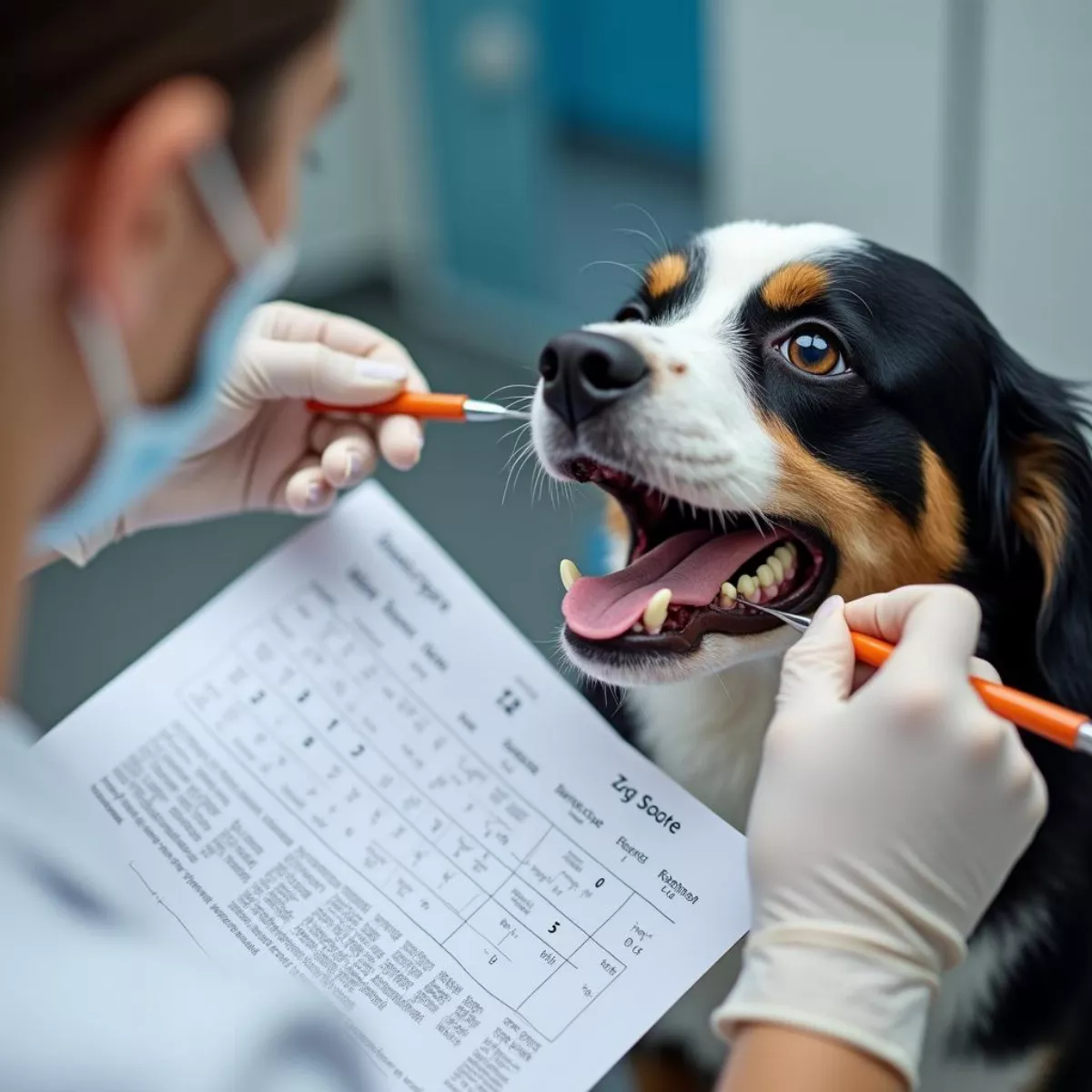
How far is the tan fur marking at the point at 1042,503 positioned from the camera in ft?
3.32

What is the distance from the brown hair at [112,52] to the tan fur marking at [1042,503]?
0.69 m

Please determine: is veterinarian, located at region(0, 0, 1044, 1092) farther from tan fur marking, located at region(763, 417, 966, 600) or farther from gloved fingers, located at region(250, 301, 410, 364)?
gloved fingers, located at region(250, 301, 410, 364)

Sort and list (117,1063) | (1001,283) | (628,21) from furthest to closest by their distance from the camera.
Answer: (628,21), (1001,283), (117,1063)

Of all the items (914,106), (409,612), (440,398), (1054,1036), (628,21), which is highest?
(440,398)

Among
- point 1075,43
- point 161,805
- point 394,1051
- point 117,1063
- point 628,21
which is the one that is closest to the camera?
point 117,1063

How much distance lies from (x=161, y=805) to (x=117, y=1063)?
1.40 feet

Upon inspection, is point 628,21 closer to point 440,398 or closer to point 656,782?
point 440,398

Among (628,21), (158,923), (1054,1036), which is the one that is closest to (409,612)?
(158,923)

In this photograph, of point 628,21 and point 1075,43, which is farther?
point 628,21

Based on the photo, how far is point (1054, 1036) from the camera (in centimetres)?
107

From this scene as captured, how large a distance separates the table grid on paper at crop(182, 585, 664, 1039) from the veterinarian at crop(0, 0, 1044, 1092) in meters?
0.16

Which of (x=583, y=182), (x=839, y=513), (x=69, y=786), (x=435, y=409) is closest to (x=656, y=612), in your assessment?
(x=839, y=513)

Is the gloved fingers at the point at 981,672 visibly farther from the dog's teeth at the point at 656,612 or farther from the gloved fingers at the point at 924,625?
the dog's teeth at the point at 656,612

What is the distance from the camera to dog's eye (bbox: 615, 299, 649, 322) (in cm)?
117
